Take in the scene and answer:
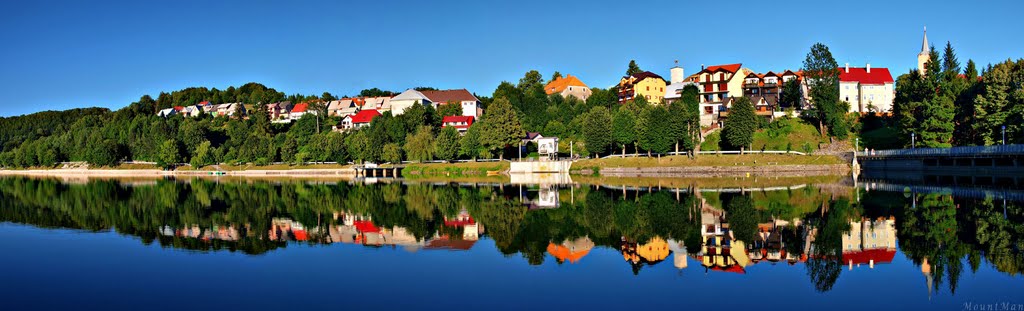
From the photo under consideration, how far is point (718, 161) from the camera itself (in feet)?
267

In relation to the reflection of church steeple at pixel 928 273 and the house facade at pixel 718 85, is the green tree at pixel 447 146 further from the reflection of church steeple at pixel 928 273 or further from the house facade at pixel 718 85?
the reflection of church steeple at pixel 928 273

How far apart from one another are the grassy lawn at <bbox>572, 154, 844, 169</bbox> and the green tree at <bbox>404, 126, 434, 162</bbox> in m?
22.4

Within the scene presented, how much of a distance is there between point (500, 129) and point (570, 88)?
53.4 metres

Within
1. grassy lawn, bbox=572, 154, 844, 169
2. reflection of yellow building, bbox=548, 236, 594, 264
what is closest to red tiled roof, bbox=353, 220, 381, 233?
reflection of yellow building, bbox=548, 236, 594, 264

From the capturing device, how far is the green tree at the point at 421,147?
102 m

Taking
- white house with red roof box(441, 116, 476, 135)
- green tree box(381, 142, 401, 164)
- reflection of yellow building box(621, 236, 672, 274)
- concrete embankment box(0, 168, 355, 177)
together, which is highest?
white house with red roof box(441, 116, 476, 135)

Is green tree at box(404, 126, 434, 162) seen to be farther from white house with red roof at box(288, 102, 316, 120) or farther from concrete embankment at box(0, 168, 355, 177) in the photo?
white house with red roof at box(288, 102, 316, 120)

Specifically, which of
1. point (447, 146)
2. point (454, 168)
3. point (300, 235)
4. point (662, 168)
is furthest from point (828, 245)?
point (447, 146)

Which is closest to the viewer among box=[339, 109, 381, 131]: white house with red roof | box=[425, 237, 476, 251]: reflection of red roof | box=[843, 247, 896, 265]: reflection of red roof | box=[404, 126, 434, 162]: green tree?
box=[843, 247, 896, 265]: reflection of red roof

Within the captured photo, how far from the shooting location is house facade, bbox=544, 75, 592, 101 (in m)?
146

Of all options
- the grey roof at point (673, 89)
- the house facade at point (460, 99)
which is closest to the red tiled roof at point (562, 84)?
the house facade at point (460, 99)

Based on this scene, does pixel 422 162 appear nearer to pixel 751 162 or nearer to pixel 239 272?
pixel 751 162

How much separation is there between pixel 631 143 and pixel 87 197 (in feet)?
191

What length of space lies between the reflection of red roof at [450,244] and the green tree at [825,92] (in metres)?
71.3
